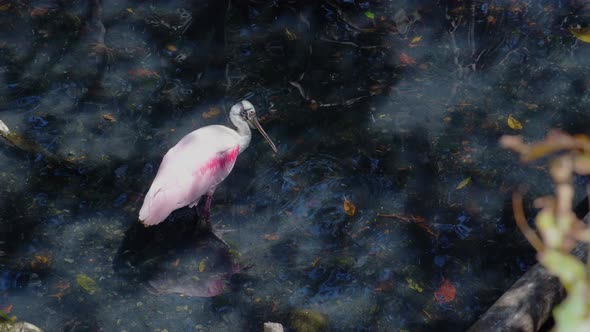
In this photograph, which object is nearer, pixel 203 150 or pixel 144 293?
pixel 144 293

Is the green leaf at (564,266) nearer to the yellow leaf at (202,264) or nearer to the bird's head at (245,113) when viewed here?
the yellow leaf at (202,264)

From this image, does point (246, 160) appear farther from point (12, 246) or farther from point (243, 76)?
point (12, 246)

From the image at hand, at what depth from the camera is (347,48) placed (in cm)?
597

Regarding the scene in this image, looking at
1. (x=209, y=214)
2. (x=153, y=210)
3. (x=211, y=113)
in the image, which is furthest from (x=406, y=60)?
(x=153, y=210)

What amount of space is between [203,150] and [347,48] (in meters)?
2.35

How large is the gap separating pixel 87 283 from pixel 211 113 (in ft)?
6.45

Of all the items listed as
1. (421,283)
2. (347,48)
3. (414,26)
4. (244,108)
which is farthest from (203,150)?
(414,26)

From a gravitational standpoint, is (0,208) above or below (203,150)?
below

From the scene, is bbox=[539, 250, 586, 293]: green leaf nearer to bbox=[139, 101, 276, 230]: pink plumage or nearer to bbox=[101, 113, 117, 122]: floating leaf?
bbox=[139, 101, 276, 230]: pink plumage

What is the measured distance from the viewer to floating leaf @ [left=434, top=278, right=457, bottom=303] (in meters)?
3.84

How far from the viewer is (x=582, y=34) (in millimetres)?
6047

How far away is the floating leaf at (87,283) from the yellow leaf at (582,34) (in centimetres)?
503

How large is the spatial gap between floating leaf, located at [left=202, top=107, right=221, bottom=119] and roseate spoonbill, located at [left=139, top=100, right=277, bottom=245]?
2.33 feet

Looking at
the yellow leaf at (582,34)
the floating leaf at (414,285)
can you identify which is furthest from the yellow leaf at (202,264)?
Answer: the yellow leaf at (582,34)
